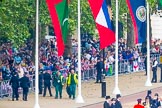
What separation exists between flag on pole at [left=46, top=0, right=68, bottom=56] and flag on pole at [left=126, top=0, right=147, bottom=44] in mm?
6877

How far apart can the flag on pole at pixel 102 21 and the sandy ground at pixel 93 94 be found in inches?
142

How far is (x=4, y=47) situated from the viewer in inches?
2414

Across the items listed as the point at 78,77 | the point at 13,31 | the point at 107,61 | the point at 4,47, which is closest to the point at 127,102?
the point at 78,77

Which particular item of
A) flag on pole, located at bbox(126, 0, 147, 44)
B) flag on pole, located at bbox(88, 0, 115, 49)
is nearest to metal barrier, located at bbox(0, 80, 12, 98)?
flag on pole, located at bbox(88, 0, 115, 49)

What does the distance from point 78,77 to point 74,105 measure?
1463 millimetres

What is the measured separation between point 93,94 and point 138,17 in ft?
17.8

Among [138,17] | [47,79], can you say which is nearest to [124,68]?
[47,79]

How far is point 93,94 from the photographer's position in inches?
2004

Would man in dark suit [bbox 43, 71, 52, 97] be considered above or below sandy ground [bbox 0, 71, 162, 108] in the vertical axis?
above

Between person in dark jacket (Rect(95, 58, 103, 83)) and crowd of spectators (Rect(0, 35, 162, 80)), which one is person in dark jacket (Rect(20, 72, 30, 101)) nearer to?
crowd of spectators (Rect(0, 35, 162, 80))

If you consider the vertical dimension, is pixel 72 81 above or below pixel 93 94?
above

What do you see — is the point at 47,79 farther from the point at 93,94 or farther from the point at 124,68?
the point at 124,68

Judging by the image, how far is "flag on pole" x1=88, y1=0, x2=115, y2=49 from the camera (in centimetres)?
4416

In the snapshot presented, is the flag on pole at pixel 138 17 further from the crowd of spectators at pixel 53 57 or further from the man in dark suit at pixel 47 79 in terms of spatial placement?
the crowd of spectators at pixel 53 57
